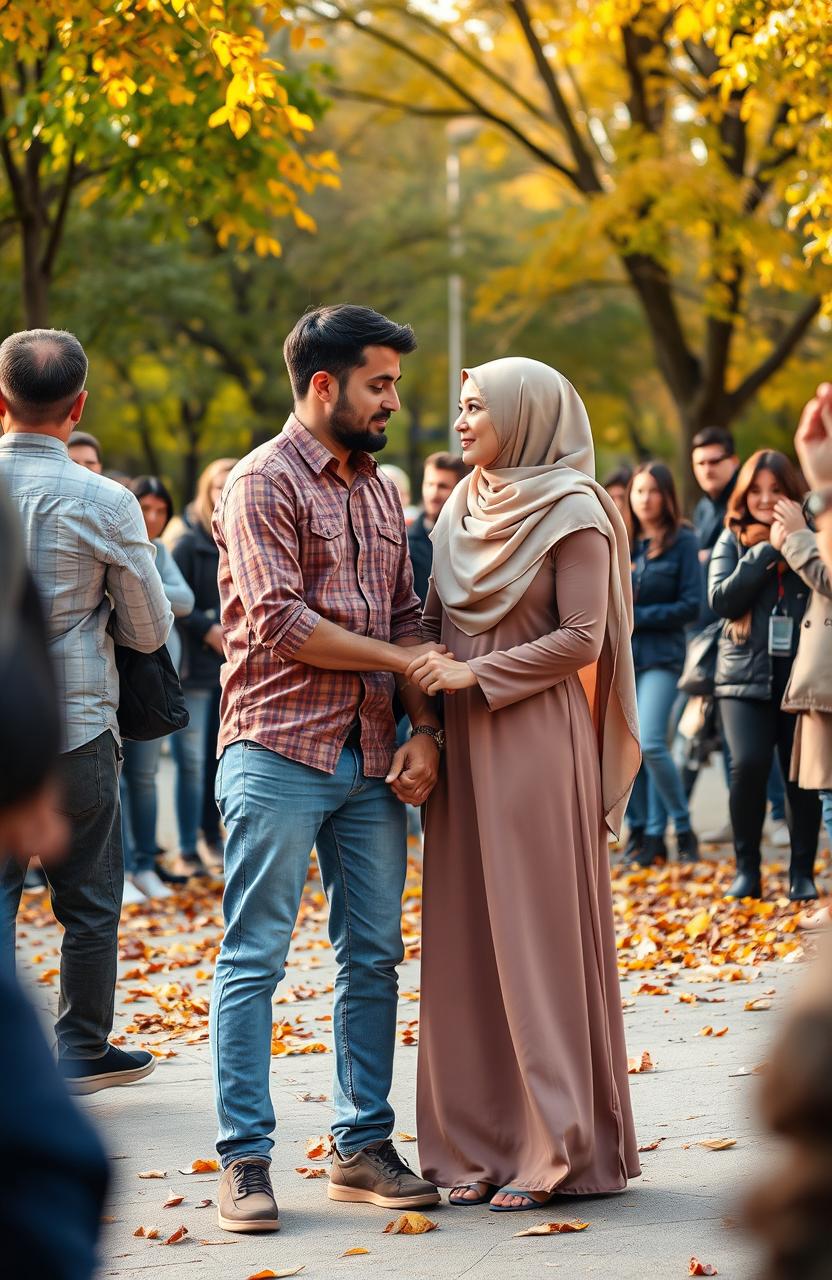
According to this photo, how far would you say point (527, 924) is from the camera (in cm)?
455

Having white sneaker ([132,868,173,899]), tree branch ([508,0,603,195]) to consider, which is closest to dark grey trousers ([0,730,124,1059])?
white sneaker ([132,868,173,899])

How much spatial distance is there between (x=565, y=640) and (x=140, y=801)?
563 centimetres

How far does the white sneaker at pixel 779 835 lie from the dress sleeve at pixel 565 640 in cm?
650

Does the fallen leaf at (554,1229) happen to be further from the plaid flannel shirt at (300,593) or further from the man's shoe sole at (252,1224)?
the plaid flannel shirt at (300,593)

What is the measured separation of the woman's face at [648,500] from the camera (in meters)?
9.91

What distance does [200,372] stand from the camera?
26.4 metres

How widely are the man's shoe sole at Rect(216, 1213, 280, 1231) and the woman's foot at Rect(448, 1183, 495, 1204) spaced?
503 millimetres

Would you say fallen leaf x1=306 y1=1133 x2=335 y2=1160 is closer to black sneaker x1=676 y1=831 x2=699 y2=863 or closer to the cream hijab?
the cream hijab

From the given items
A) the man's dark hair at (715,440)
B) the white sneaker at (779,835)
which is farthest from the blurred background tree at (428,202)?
the white sneaker at (779,835)

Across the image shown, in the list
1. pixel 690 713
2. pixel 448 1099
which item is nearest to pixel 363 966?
pixel 448 1099

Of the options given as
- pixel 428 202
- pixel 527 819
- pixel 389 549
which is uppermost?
pixel 428 202

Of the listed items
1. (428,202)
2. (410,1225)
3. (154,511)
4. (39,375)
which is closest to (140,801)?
(154,511)

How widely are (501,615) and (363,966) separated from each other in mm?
1044

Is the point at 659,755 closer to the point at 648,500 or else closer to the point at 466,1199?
the point at 648,500
